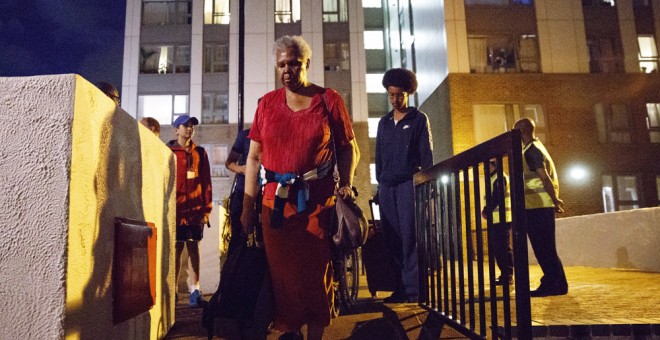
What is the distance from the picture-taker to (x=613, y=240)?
9.04 m

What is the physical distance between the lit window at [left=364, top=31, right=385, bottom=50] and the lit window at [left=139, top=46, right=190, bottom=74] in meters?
12.5

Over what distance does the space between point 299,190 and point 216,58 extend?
2328cm

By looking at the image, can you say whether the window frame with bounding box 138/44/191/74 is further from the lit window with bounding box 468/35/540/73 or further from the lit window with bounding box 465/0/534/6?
the lit window with bounding box 468/35/540/73

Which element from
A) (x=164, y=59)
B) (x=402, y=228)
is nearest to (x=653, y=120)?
(x=402, y=228)

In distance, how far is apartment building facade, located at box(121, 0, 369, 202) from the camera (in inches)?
930

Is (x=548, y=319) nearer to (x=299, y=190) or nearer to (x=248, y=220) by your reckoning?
(x=299, y=190)

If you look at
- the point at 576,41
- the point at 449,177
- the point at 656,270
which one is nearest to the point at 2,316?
the point at 449,177

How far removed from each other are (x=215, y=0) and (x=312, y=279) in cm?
2500

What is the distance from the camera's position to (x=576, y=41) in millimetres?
18109

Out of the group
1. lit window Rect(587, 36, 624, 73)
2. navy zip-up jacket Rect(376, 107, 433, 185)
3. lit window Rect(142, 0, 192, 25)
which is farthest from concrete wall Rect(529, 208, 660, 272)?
lit window Rect(142, 0, 192, 25)

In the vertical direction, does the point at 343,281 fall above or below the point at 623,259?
above

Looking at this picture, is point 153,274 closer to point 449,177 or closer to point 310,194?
point 310,194

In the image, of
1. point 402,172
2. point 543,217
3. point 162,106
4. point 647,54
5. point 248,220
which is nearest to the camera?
point 248,220

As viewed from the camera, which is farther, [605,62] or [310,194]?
[605,62]
